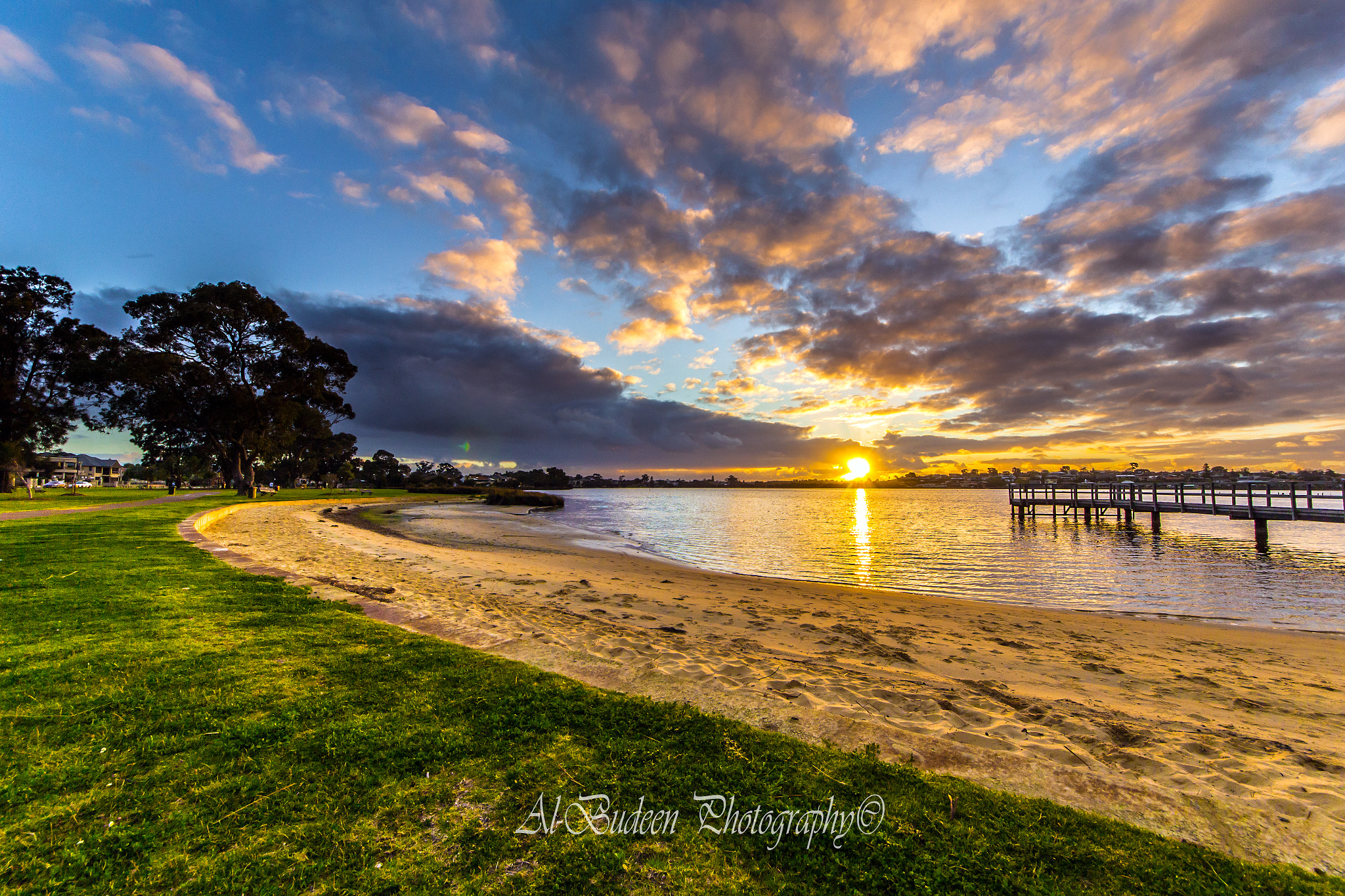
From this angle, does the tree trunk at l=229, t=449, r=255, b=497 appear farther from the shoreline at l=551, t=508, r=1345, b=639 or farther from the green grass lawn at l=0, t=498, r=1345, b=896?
the green grass lawn at l=0, t=498, r=1345, b=896

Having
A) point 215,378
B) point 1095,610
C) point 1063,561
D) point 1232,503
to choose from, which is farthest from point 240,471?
point 1232,503

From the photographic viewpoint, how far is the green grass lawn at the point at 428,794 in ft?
8.36

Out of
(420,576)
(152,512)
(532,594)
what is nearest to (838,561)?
(532,594)

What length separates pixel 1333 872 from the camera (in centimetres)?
303

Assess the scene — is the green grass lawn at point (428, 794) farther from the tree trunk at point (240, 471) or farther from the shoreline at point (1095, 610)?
the tree trunk at point (240, 471)

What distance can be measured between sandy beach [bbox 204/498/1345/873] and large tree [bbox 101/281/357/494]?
3341 centimetres

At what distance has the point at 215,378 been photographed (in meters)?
40.7

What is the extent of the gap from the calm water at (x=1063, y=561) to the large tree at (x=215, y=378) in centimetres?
2842

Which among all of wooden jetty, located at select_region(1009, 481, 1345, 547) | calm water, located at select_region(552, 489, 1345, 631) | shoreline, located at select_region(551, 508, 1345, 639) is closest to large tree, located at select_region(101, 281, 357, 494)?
calm water, located at select_region(552, 489, 1345, 631)

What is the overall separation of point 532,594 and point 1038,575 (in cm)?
1901

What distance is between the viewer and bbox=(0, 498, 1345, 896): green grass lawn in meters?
2.55

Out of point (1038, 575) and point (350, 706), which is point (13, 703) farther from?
point (1038, 575)

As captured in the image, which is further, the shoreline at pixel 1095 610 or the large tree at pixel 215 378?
the large tree at pixel 215 378

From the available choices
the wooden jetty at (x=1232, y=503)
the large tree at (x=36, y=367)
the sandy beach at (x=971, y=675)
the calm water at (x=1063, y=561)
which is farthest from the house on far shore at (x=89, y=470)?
the wooden jetty at (x=1232, y=503)
